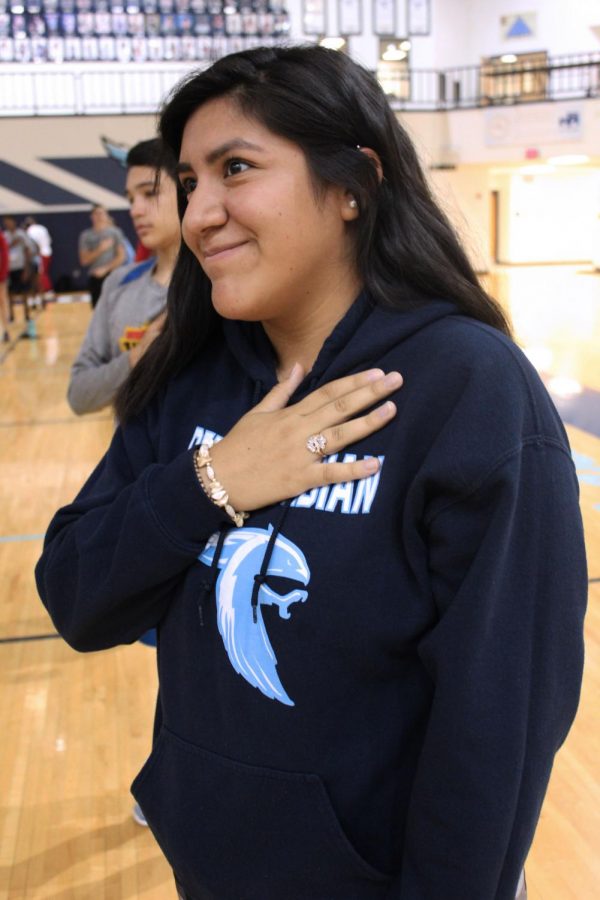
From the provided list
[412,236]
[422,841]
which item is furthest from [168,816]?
[412,236]

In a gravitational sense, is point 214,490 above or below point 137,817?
above

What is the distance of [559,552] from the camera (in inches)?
36.4

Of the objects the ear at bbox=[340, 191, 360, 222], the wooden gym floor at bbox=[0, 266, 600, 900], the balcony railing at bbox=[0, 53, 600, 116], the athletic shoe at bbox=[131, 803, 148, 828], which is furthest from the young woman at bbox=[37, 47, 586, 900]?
the balcony railing at bbox=[0, 53, 600, 116]

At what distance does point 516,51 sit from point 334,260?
909 inches

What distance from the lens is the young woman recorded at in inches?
36.3

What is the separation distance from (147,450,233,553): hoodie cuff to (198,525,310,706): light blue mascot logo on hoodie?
3cm

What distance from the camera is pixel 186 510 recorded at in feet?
3.46

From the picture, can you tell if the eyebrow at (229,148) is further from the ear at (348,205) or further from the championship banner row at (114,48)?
the championship banner row at (114,48)

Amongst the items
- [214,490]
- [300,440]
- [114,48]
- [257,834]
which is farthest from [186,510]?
[114,48]

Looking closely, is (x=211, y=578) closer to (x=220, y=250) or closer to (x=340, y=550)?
(x=340, y=550)

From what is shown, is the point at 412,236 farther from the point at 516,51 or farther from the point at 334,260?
the point at 516,51

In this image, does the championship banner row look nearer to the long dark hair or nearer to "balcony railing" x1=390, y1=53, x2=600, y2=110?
"balcony railing" x1=390, y1=53, x2=600, y2=110

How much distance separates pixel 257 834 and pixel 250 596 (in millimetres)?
251

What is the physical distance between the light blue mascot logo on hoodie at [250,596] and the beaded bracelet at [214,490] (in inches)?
0.7
